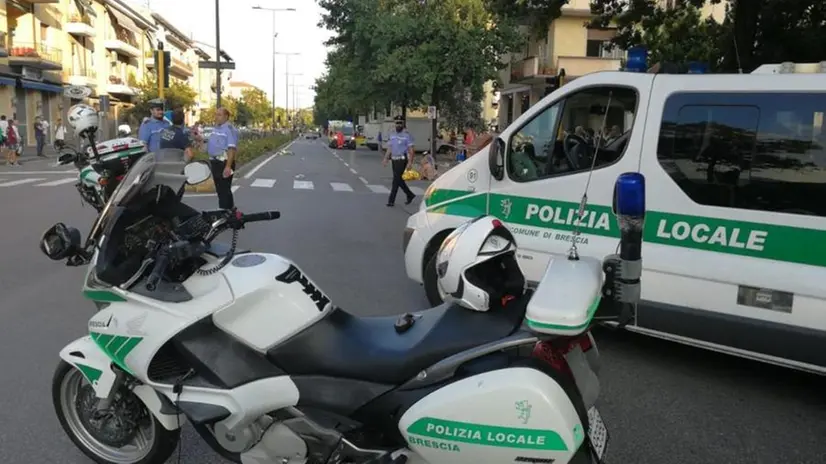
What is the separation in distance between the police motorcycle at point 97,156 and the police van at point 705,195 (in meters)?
1.86

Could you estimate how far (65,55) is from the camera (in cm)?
4638

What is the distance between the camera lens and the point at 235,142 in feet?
36.1

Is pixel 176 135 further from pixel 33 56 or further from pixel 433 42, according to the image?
pixel 33 56

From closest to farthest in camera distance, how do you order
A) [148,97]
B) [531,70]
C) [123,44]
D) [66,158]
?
1. [66,158]
2. [531,70]
3. [148,97]
4. [123,44]

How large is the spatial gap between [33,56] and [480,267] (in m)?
42.1

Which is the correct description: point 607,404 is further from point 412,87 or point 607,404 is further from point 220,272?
point 412,87

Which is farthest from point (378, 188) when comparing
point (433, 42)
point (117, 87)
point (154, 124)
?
point (117, 87)

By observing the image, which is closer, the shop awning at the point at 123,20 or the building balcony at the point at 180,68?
the shop awning at the point at 123,20

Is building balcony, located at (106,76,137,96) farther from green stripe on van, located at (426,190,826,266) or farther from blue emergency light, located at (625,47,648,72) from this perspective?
blue emergency light, located at (625,47,648,72)

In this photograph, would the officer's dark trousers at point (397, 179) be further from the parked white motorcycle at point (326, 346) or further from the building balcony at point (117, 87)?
the building balcony at point (117, 87)

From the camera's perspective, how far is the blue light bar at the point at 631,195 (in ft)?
7.36

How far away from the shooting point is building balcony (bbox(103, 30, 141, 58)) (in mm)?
55781

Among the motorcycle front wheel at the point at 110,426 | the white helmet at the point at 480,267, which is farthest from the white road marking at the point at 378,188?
the white helmet at the point at 480,267

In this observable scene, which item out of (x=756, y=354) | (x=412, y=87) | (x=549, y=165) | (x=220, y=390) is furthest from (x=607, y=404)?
(x=412, y=87)
